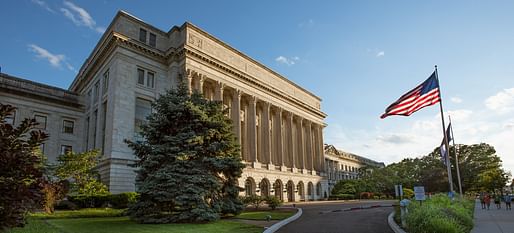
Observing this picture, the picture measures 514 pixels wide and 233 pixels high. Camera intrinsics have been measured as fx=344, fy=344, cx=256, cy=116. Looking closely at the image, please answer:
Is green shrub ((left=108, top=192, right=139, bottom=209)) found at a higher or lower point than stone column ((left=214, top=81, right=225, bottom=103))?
lower

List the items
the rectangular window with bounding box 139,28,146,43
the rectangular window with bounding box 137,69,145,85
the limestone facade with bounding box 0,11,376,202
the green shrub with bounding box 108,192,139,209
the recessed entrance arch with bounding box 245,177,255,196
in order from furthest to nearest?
the recessed entrance arch with bounding box 245,177,255,196 < the rectangular window with bounding box 139,28,146,43 < the rectangular window with bounding box 137,69,145,85 < the limestone facade with bounding box 0,11,376,202 < the green shrub with bounding box 108,192,139,209

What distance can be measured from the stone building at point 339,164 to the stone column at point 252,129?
43284 mm

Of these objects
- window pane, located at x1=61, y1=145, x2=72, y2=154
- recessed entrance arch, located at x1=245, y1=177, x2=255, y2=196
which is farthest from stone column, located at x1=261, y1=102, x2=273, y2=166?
window pane, located at x1=61, y1=145, x2=72, y2=154

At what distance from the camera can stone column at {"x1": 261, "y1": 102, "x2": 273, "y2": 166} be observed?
168 ft

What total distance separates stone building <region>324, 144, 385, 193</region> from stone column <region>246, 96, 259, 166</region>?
1704 inches

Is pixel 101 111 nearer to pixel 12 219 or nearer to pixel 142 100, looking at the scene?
pixel 142 100

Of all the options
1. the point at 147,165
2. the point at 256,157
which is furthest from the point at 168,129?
the point at 256,157

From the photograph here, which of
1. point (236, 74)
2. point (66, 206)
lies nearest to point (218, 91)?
point (236, 74)

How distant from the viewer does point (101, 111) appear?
38781mm

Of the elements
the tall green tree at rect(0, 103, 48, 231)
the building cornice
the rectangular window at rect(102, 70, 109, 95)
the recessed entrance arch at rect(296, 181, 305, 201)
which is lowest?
the recessed entrance arch at rect(296, 181, 305, 201)

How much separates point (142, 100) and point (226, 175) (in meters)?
20.6

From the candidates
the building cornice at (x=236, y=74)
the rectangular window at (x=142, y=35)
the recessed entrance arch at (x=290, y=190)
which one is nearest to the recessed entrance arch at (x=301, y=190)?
the recessed entrance arch at (x=290, y=190)

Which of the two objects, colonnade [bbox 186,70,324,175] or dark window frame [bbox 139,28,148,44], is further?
colonnade [bbox 186,70,324,175]

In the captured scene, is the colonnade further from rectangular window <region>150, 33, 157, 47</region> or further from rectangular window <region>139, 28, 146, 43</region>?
rectangular window <region>139, 28, 146, 43</region>
